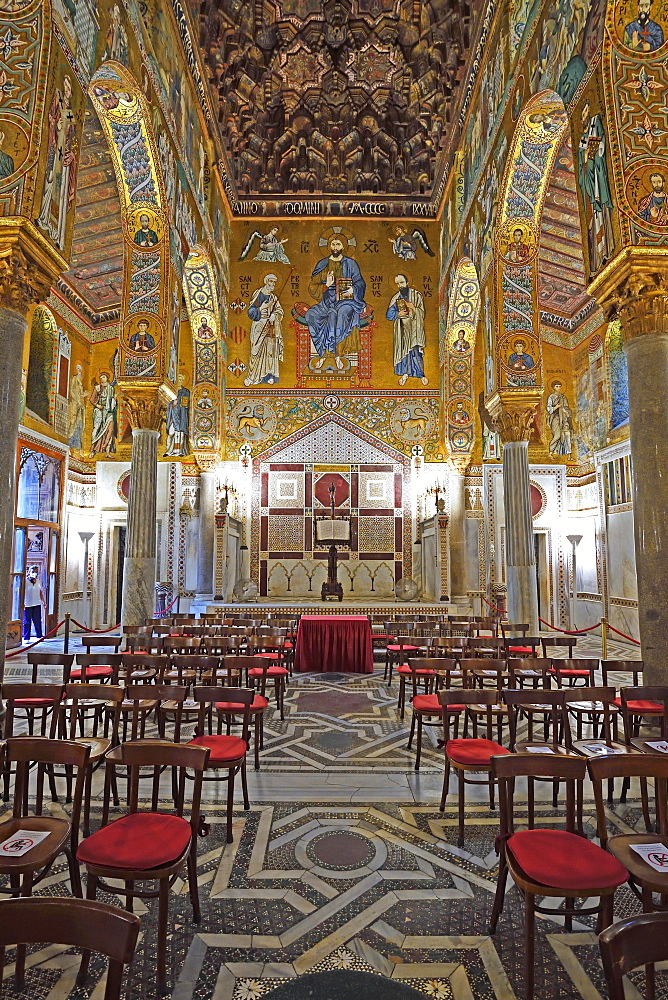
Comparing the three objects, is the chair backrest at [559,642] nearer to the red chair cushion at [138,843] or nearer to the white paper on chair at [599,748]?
the white paper on chair at [599,748]

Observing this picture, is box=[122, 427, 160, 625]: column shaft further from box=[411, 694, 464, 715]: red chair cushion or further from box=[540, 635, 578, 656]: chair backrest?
box=[540, 635, 578, 656]: chair backrest

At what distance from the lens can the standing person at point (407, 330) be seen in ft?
59.2

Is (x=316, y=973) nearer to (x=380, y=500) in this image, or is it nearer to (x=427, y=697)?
(x=427, y=697)

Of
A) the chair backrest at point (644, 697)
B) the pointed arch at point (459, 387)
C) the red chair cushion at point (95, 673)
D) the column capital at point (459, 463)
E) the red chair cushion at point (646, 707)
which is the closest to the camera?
the chair backrest at point (644, 697)

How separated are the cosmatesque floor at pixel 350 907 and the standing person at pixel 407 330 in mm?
14011

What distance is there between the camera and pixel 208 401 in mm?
17078

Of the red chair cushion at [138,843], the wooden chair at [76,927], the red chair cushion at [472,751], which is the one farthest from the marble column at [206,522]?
the wooden chair at [76,927]

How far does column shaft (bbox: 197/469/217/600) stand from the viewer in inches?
657

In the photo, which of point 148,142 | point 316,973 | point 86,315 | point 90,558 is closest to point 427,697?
point 316,973

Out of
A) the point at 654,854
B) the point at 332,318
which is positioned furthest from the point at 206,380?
the point at 654,854

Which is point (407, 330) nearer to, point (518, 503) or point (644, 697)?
point (518, 503)

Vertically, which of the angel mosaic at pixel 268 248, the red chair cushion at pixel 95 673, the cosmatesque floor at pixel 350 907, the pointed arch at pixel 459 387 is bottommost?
the cosmatesque floor at pixel 350 907

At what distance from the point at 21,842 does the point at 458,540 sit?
1504cm

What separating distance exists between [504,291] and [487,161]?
10.5 feet
